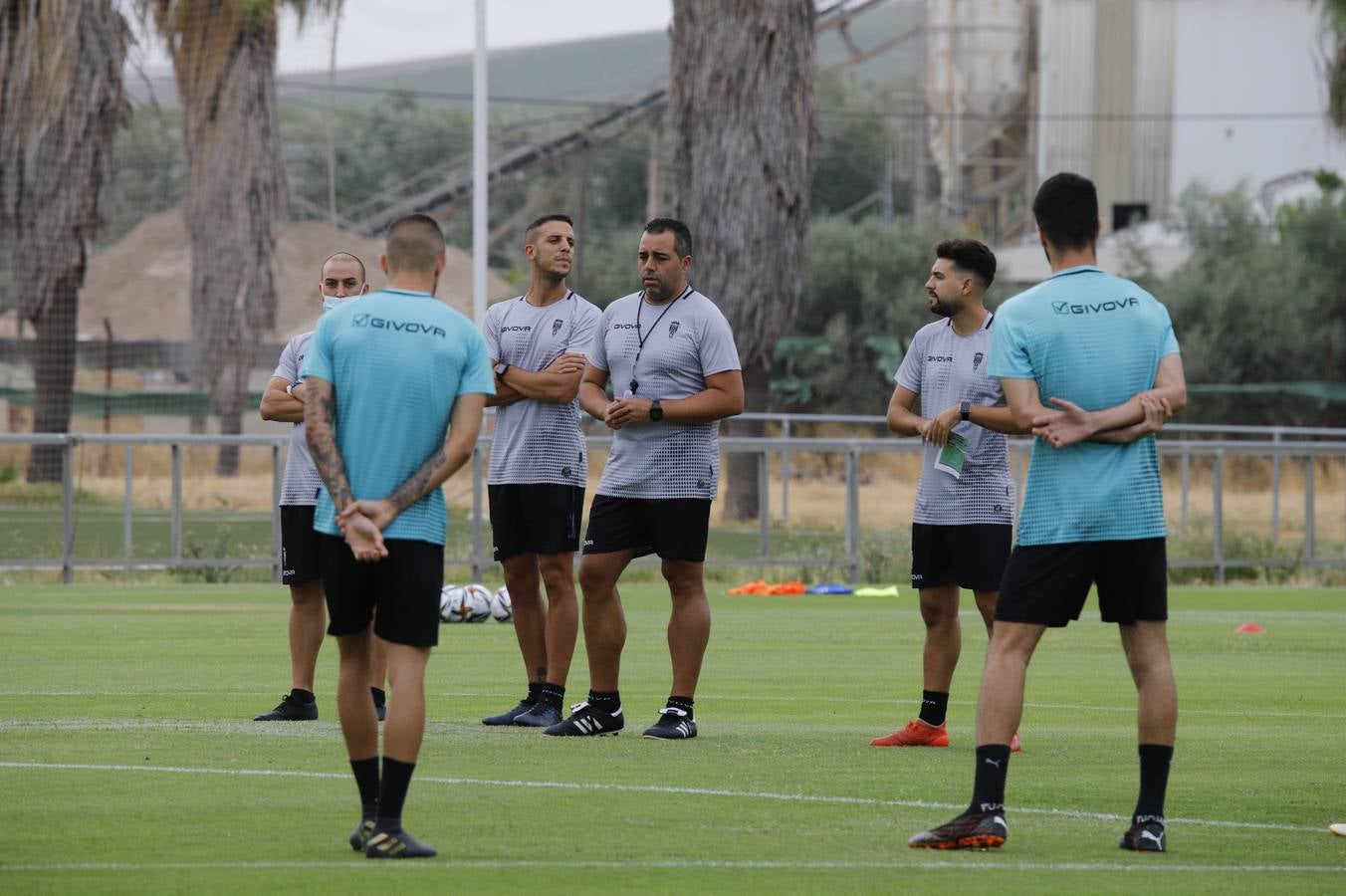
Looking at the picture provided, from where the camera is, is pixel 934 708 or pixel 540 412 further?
pixel 540 412

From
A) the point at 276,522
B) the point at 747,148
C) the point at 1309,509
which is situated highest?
the point at 747,148

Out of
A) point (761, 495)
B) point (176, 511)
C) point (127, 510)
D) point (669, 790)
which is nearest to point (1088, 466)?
point (669, 790)

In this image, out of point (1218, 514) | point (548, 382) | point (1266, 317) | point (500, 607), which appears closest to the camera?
point (548, 382)

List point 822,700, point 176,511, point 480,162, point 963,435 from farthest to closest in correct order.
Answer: point 480,162, point 176,511, point 822,700, point 963,435

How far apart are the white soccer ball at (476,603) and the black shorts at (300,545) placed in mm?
6703

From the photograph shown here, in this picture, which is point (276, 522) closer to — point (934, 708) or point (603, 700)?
point (603, 700)

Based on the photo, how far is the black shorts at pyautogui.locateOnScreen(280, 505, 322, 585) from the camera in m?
A: 9.95

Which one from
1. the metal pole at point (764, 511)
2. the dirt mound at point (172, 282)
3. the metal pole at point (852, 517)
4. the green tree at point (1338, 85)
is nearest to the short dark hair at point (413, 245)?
the metal pole at point (764, 511)

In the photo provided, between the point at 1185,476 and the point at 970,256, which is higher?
the point at 970,256

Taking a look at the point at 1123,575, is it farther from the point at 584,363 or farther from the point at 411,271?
the point at 584,363

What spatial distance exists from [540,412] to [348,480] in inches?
134

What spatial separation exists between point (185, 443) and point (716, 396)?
40.2ft

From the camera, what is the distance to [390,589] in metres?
6.79

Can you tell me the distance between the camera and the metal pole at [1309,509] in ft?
74.3
